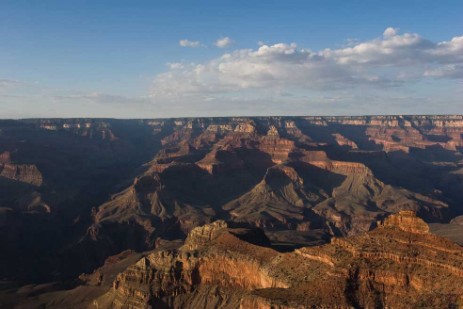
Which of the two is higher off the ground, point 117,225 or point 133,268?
point 133,268

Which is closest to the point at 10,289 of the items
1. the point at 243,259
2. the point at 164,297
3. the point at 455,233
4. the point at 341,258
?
the point at 164,297

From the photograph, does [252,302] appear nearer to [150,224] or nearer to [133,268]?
[133,268]

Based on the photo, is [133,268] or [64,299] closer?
[133,268]

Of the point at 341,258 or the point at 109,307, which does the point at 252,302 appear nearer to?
the point at 341,258

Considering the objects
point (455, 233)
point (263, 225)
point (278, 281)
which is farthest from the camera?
point (263, 225)

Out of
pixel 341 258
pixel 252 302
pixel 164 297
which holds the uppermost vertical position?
pixel 341 258

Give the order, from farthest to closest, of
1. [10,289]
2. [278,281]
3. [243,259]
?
[10,289], [243,259], [278,281]

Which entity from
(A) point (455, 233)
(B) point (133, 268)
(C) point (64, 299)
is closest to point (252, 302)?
(B) point (133, 268)
